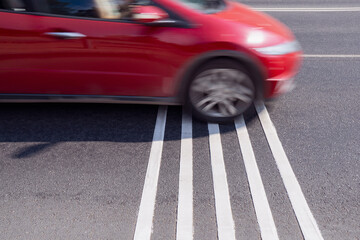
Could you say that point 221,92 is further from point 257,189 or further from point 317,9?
point 317,9

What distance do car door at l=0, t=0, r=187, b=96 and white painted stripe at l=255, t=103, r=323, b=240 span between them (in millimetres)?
1177

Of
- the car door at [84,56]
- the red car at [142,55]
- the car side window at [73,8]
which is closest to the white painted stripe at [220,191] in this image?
the red car at [142,55]

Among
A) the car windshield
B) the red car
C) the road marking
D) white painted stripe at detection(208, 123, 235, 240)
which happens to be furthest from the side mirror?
the road marking

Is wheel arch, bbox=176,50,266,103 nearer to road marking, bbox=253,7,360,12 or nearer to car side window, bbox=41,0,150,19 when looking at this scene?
car side window, bbox=41,0,150,19

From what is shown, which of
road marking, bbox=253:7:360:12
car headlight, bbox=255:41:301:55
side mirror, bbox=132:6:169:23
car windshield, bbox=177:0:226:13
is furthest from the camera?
road marking, bbox=253:7:360:12

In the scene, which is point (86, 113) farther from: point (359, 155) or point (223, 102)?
point (359, 155)

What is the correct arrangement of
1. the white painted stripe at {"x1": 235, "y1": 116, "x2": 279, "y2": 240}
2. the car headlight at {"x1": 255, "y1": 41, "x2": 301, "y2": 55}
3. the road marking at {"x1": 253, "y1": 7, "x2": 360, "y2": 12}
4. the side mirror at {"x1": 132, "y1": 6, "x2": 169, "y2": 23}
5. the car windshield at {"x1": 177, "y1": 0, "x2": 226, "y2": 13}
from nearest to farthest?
the white painted stripe at {"x1": 235, "y1": 116, "x2": 279, "y2": 240} < the side mirror at {"x1": 132, "y1": 6, "x2": 169, "y2": 23} < the car headlight at {"x1": 255, "y1": 41, "x2": 301, "y2": 55} < the car windshield at {"x1": 177, "y1": 0, "x2": 226, "y2": 13} < the road marking at {"x1": 253, "y1": 7, "x2": 360, "y2": 12}

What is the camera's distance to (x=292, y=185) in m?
3.65

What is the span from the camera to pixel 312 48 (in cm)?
761

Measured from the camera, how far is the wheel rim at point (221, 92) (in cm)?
462

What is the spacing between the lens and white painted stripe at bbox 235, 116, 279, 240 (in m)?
3.12

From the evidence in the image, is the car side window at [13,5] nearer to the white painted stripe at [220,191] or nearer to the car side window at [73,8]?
the car side window at [73,8]

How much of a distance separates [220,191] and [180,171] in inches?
18.3

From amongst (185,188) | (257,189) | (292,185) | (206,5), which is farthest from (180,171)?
(206,5)
